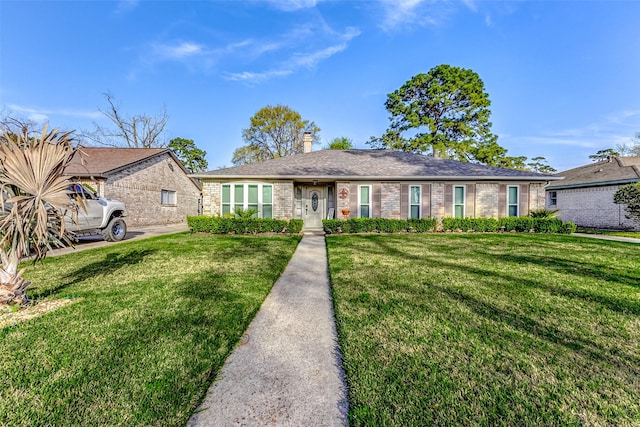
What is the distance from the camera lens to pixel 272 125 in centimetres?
3262

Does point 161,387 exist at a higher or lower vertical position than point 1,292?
lower

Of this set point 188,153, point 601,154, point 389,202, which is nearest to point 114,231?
point 389,202

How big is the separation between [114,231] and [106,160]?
9.15m

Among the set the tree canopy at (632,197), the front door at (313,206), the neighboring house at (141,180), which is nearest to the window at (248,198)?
the front door at (313,206)

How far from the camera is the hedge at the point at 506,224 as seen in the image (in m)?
12.0

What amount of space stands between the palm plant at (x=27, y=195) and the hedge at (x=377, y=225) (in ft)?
29.1

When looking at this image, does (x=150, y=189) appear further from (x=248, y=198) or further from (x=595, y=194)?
(x=595, y=194)

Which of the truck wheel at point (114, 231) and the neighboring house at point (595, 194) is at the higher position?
the neighboring house at point (595, 194)

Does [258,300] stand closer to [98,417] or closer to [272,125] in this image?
[98,417]

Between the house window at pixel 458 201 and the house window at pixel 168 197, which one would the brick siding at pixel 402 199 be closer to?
the house window at pixel 458 201

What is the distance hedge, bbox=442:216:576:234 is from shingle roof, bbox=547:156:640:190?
628 cm

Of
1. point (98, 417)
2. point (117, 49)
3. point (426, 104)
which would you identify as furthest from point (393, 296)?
point (426, 104)

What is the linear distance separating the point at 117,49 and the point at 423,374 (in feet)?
70.5

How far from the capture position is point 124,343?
8.37 feet
